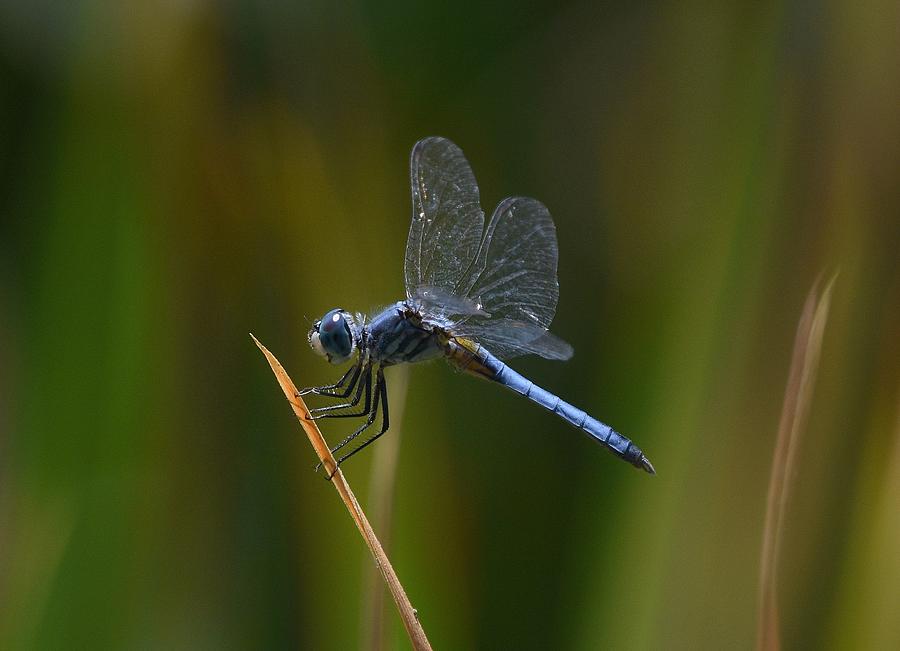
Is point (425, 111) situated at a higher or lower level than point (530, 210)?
higher

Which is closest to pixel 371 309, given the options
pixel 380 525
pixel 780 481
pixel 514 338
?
pixel 514 338

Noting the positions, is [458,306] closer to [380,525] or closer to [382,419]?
[382,419]

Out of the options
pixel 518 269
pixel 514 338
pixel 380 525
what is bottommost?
pixel 380 525

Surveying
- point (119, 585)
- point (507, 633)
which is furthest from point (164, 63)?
point (507, 633)

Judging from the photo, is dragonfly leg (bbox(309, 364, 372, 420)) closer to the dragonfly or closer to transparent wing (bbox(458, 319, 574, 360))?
the dragonfly

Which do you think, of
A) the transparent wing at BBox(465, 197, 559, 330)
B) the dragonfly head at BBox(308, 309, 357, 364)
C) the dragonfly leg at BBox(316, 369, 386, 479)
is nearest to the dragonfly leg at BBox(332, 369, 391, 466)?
the dragonfly leg at BBox(316, 369, 386, 479)

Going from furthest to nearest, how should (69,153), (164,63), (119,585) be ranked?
1. (164,63)
2. (69,153)
3. (119,585)

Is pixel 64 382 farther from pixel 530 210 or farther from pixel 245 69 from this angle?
pixel 530 210
